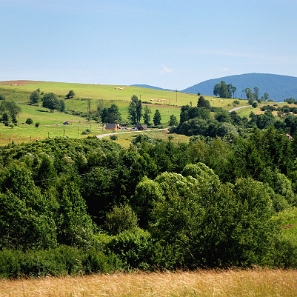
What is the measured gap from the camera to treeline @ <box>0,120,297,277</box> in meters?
26.7

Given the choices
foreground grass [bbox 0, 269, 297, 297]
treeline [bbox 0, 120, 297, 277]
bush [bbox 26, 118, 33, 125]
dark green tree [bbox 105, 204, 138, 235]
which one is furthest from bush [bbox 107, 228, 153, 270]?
bush [bbox 26, 118, 33, 125]

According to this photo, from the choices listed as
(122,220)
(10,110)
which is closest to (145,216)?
(122,220)

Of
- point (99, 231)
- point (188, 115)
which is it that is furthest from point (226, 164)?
point (188, 115)

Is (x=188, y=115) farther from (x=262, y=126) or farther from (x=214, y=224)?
(x=214, y=224)

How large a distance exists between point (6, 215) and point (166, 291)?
92.4 feet

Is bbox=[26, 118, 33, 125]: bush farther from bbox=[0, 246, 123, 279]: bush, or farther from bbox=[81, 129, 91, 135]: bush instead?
bbox=[0, 246, 123, 279]: bush

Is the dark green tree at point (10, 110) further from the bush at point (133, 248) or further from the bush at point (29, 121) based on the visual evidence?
the bush at point (133, 248)

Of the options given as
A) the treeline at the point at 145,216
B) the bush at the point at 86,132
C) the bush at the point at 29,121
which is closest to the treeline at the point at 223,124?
the bush at the point at 86,132

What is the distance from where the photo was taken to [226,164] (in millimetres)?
67625

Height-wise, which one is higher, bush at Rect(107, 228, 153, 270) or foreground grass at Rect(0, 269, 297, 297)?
foreground grass at Rect(0, 269, 297, 297)

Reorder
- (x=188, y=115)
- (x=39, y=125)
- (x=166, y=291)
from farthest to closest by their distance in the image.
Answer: (x=188, y=115) → (x=39, y=125) → (x=166, y=291)

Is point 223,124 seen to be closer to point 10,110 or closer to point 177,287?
point 10,110

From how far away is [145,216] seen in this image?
5459 cm

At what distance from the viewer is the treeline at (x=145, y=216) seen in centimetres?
2673
